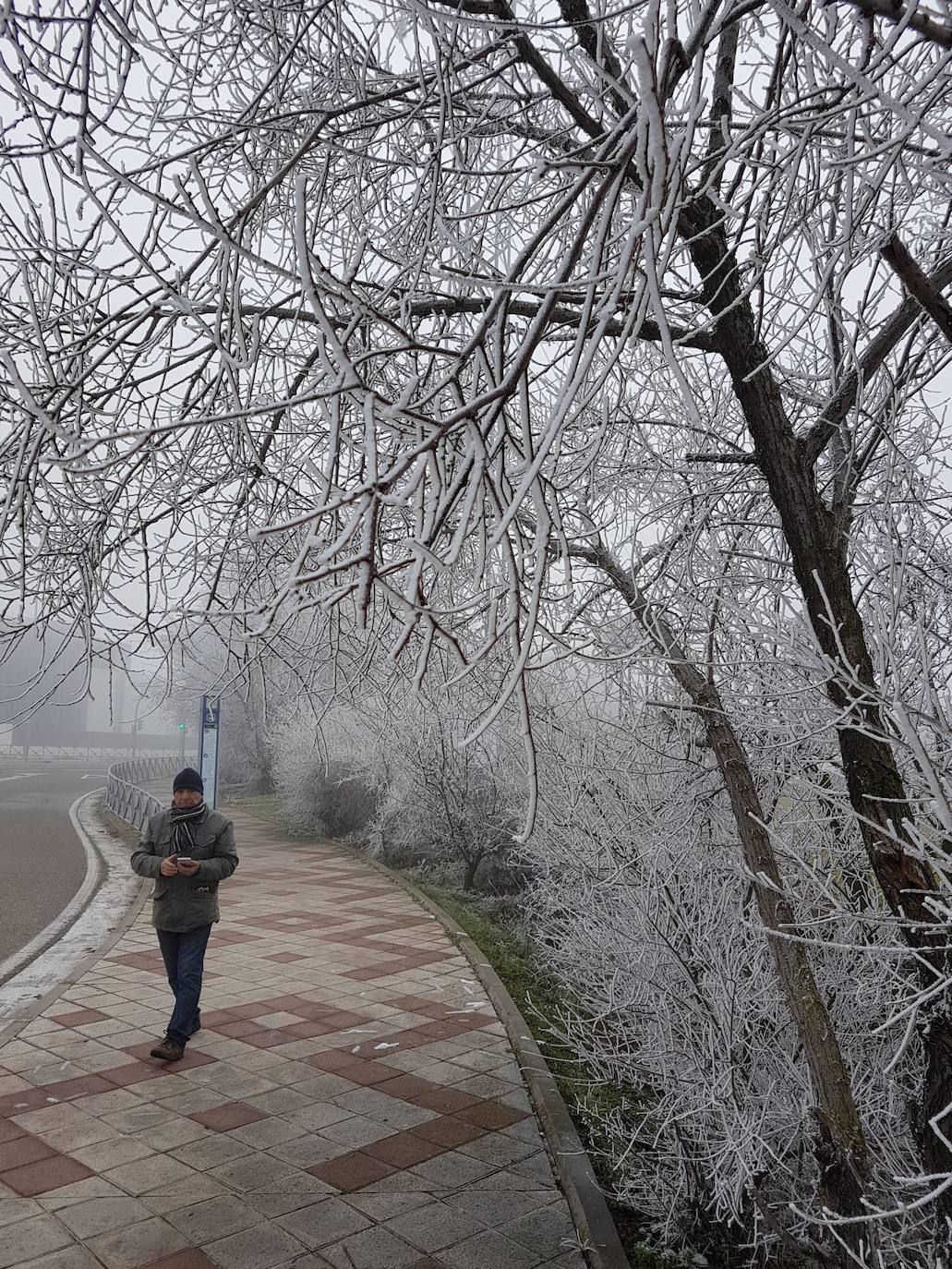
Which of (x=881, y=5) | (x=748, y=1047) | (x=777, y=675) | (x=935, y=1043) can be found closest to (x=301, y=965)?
(x=748, y=1047)

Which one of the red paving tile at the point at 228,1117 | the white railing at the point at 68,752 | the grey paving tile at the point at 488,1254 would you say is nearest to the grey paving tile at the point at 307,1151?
the red paving tile at the point at 228,1117

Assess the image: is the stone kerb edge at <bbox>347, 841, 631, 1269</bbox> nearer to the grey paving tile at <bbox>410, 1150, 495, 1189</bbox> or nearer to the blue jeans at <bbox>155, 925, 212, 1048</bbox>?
the grey paving tile at <bbox>410, 1150, 495, 1189</bbox>

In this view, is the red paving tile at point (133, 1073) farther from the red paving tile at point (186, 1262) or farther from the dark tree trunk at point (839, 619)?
the dark tree trunk at point (839, 619)

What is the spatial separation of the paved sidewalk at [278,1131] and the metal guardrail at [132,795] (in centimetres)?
541

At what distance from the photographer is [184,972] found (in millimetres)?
6637

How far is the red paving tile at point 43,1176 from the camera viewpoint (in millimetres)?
4730

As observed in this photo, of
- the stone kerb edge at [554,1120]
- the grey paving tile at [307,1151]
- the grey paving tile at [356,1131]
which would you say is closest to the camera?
the stone kerb edge at [554,1120]

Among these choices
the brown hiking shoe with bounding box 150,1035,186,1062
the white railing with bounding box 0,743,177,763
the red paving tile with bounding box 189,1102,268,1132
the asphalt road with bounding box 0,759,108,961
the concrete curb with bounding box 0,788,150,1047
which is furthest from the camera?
the white railing with bounding box 0,743,177,763

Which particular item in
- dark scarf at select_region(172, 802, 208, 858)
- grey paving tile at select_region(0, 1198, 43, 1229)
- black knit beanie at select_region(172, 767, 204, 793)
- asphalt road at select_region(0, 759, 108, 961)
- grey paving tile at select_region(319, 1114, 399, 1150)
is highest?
black knit beanie at select_region(172, 767, 204, 793)

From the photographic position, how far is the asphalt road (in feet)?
37.2

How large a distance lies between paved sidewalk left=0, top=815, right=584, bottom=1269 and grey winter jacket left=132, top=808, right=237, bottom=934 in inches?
35.6

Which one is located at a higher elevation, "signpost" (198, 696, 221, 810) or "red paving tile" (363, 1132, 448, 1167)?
"signpost" (198, 696, 221, 810)

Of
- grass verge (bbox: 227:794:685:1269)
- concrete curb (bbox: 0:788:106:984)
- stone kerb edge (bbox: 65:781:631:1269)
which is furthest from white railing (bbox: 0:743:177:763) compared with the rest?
stone kerb edge (bbox: 65:781:631:1269)

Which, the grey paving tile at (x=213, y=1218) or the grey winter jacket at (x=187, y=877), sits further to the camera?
the grey winter jacket at (x=187, y=877)
